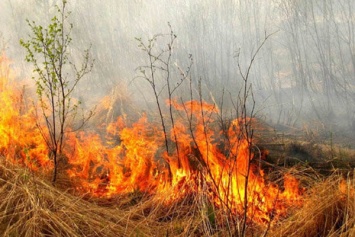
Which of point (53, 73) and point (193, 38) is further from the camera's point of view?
point (193, 38)

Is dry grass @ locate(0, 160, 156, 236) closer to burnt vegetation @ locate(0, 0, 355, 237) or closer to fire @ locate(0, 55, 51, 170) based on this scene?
burnt vegetation @ locate(0, 0, 355, 237)

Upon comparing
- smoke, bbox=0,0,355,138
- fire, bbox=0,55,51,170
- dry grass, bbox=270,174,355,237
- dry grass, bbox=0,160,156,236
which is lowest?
dry grass, bbox=270,174,355,237

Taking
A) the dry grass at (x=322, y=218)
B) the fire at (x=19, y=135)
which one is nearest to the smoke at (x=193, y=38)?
the fire at (x=19, y=135)

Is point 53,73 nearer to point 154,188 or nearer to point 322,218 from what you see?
point 154,188

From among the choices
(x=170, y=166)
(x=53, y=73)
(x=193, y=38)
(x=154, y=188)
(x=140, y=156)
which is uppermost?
(x=193, y=38)

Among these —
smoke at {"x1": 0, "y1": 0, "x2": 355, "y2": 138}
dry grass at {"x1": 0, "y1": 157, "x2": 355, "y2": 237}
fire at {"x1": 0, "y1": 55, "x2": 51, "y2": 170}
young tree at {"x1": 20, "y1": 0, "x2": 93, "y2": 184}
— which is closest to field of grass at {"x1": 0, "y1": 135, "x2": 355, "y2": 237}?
dry grass at {"x1": 0, "y1": 157, "x2": 355, "y2": 237}

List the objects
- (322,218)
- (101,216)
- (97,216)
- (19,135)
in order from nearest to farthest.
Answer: (322,218) < (97,216) < (101,216) < (19,135)

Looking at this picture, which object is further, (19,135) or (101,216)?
(19,135)

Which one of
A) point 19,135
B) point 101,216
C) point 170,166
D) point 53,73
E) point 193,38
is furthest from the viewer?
point 193,38

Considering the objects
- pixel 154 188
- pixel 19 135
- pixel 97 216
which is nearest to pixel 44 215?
pixel 97 216

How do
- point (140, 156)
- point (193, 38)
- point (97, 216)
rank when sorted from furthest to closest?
point (193, 38) < point (140, 156) < point (97, 216)

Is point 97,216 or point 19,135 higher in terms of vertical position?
point 19,135

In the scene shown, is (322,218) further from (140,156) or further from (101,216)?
(140,156)

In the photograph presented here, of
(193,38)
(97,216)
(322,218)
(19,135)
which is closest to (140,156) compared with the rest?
(97,216)
